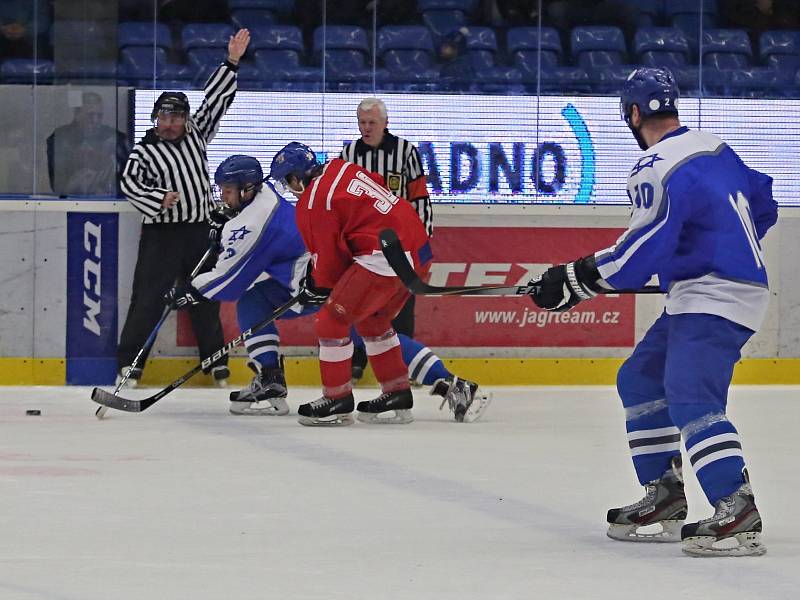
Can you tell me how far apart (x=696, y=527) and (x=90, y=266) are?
164 inches

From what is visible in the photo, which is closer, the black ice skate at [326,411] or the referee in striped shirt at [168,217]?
the black ice skate at [326,411]

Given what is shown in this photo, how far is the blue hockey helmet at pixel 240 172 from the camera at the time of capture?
235 inches

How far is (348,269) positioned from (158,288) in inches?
62.0

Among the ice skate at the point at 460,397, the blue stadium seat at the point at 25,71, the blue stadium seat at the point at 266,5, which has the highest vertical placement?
the blue stadium seat at the point at 266,5

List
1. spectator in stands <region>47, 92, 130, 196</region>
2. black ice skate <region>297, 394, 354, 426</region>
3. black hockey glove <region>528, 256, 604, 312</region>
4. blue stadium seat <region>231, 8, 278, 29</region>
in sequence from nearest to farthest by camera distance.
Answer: black hockey glove <region>528, 256, 604, 312</region>
black ice skate <region>297, 394, 354, 426</region>
spectator in stands <region>47, 92, 130, 196</region>
blue stadium seat <region>231, 8, 278, 29</region>

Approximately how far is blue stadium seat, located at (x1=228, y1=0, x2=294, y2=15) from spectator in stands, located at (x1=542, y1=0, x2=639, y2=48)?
120 cm

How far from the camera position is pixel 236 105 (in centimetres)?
741

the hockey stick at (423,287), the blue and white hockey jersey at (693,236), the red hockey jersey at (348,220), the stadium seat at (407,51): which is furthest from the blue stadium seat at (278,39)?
the blue and white hockey jersey at (693,236)

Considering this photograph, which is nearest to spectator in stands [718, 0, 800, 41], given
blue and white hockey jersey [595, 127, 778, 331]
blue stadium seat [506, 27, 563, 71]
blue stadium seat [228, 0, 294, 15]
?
blue stadium seat [506, 27, 563, 71]

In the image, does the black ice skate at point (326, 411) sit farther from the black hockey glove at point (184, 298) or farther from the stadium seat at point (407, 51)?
the stadium seat at point (407, 51)

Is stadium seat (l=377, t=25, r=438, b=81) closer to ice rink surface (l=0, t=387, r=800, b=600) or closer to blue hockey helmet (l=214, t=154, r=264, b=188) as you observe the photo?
blue hockey helmet (l=214, t=154, r=264, b=188)

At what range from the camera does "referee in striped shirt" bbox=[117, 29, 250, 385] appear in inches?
270

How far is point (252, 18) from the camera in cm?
769

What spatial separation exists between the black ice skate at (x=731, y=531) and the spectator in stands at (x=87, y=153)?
14.2 ft
